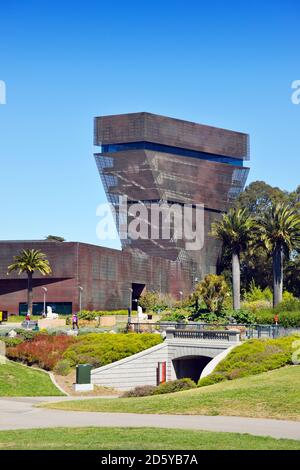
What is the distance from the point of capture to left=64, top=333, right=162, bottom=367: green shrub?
6303 cm

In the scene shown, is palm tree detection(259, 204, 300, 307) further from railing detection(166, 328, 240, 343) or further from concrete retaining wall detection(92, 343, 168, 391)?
concrete retaining wall detection(92, 343, 168, 391)

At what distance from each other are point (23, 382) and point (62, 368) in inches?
279

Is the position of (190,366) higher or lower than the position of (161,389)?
higher

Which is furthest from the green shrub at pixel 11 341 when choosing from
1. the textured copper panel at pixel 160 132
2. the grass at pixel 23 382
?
the textured copper panel at pixel 160 132

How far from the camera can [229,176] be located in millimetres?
177375

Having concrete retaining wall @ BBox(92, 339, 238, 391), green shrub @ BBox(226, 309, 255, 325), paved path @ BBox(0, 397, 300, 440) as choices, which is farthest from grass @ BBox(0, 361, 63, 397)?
green shrub @ BBox(226, 309, 255, 325)

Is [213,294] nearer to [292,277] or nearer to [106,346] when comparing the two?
[106,346]

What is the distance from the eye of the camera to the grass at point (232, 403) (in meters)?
33.6

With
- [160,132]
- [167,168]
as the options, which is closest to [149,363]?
[167,168]

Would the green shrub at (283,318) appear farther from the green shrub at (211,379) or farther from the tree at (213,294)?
the green shrub at (211,379)

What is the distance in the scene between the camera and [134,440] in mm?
25844

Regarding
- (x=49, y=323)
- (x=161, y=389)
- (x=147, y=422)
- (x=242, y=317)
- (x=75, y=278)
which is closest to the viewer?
(x=147, y=422)

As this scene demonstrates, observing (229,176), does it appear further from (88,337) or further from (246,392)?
(246,392)
